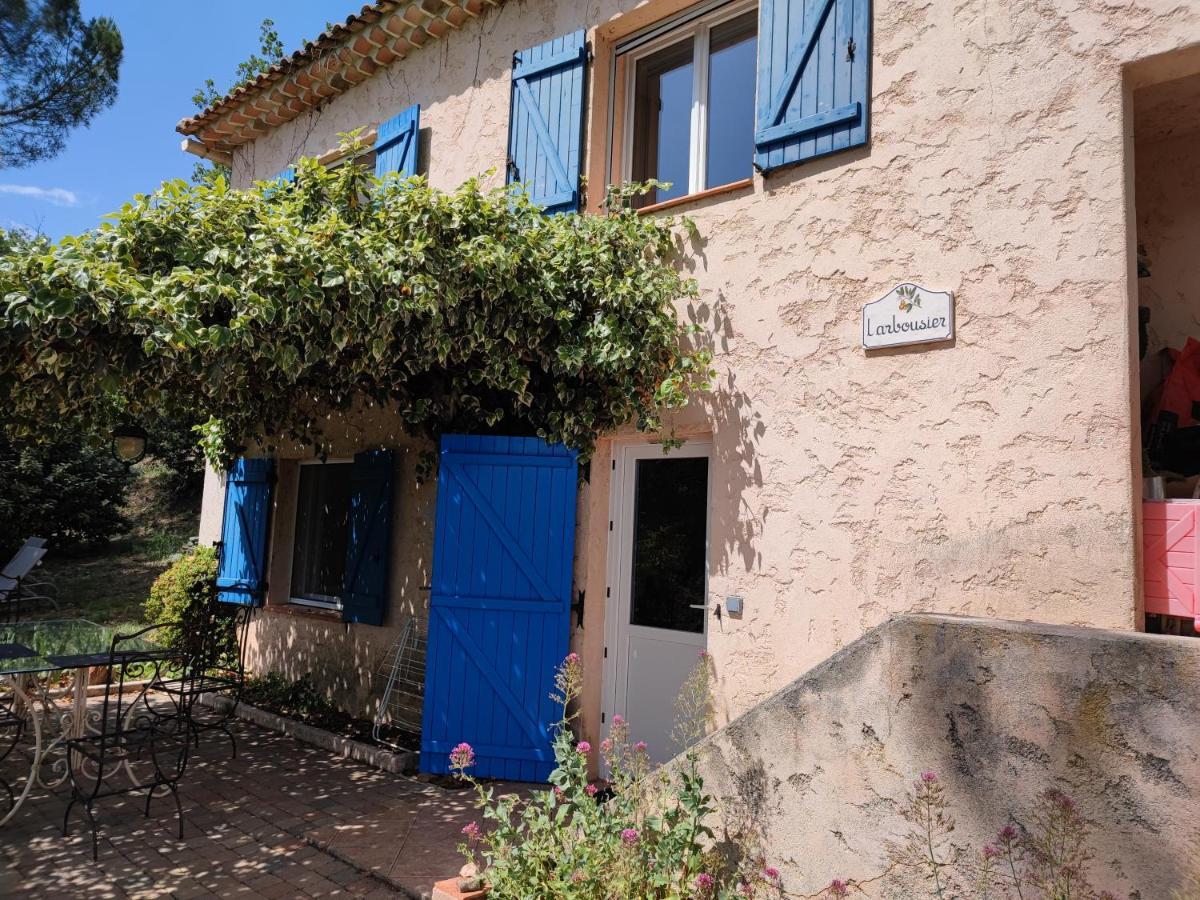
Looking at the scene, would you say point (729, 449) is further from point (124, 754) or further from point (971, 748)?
point (124, 754)

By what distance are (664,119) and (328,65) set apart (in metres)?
3.58

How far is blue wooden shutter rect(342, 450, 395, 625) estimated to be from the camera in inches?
247

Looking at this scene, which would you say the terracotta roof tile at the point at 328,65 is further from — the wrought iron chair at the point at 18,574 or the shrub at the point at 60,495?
the shrub at the point at 60,495

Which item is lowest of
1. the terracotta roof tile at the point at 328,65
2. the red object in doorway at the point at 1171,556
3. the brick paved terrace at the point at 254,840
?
the brick paved terrace at the point at 254,840

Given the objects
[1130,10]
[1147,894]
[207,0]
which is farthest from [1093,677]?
[207,0]

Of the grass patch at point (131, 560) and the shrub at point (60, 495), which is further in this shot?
the shrub at point (60, 495)

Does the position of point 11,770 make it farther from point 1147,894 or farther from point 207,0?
point 207,0

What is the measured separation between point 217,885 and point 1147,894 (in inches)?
146

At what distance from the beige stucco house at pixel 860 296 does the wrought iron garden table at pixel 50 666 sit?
208 cm

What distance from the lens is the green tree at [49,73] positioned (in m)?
12.8

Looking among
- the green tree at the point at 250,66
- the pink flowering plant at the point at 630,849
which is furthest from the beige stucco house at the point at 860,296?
the green tree at the point at 250,66

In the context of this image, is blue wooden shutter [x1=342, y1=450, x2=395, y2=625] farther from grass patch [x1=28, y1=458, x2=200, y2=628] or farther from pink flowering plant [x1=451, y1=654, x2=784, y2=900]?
grass patch [x1=28, y1=458, x2=200, y2=628]

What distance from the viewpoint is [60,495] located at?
14297 millimetres

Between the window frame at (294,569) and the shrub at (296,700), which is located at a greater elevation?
the window frame at (294,569)
